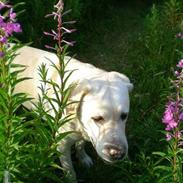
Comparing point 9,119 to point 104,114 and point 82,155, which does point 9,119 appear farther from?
point 82,155

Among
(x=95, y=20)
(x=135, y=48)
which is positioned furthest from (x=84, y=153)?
(x=95, y=20)

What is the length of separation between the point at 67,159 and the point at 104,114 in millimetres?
601

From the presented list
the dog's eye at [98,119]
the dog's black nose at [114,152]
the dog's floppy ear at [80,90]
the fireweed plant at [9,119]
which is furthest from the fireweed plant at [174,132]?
the fireweed plant at [9,119]

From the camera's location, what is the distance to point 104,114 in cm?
348

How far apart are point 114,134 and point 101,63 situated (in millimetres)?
2733

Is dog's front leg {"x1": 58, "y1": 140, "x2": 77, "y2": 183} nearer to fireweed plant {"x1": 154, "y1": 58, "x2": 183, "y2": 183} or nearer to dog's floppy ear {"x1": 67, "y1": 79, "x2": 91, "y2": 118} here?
dog's floppy ear {"x1": 67, "y1": 79, "x2": 91, "y2": 118}

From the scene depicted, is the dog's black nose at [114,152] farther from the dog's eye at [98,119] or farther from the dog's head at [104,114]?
the dog's eye at [98,119]

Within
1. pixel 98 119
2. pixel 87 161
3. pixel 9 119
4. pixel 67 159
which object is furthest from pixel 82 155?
pixel 9 119

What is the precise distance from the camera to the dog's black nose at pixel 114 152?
3.40 m

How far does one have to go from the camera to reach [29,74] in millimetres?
4180

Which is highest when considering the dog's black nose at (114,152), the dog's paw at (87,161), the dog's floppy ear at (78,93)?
the dog's floppy ear at (78,93)

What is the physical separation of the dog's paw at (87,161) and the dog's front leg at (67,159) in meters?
0.37

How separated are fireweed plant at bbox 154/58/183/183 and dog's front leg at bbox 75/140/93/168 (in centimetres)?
91

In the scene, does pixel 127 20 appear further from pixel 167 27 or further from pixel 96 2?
pixel 167 27
